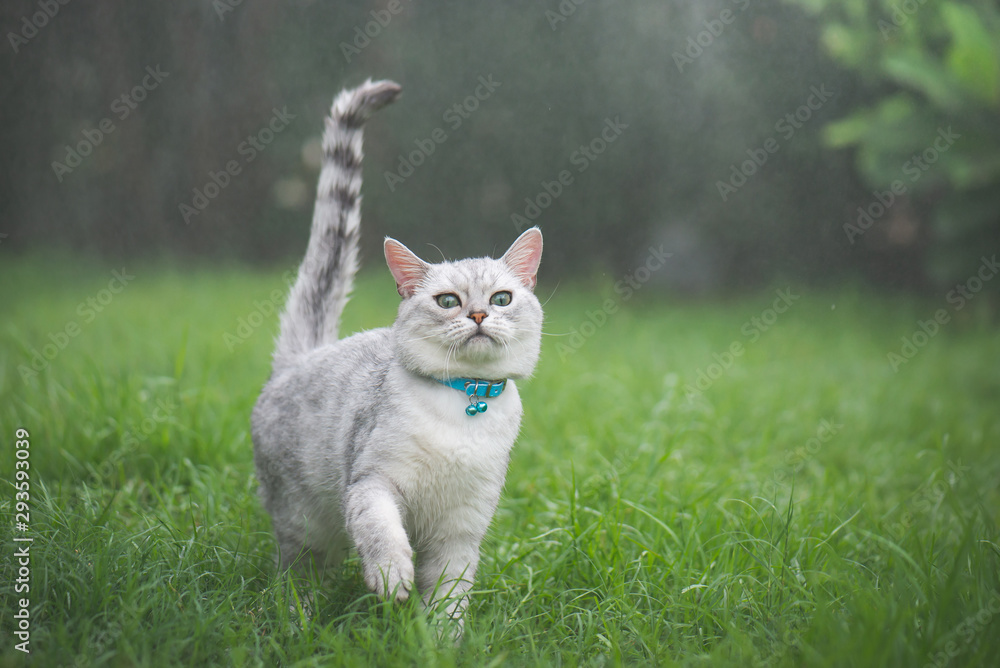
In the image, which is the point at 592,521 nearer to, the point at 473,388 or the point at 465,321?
the point at 473,388

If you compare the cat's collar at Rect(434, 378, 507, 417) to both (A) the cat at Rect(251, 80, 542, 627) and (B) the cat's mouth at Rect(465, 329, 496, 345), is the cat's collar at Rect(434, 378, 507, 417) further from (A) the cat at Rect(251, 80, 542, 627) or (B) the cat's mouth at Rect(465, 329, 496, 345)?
(B) the cat's mouth at Rect(465, 329, 496, 345)

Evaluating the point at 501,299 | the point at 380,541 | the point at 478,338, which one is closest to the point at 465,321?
the point at 478,338

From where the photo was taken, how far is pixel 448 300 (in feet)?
6.55

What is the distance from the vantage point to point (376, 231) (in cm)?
821

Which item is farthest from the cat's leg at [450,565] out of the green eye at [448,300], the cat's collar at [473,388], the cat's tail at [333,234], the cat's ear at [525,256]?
the cat's tail at [333,234]

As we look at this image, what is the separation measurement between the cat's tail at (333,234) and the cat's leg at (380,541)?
874mm

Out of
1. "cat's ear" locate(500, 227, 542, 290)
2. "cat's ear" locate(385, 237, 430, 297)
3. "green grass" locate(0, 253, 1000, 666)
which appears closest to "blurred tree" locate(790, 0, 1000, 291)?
"green grass" locate(0, 253, 1000, 666)

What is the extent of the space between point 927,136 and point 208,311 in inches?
230

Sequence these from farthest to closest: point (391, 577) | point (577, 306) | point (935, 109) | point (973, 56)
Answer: point (577, 306), point (935, 109), point (973, 56), point (391, 577)

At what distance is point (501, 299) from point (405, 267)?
0.32 m

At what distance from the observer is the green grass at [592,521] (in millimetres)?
1827

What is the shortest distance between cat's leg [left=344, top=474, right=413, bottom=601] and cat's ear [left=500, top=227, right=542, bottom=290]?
0.75 metres

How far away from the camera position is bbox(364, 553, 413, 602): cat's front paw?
1.76 metres

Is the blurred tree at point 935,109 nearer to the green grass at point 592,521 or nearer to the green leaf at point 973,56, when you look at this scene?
the green leaf at point 973,56
